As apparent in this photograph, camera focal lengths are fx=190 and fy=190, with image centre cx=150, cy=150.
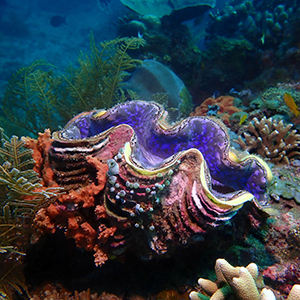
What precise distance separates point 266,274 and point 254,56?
8412 millimetres

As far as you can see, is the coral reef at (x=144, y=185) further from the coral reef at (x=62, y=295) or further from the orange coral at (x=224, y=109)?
the orange coral at (x=224, y=109)

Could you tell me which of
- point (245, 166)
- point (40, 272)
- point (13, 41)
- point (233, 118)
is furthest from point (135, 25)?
point (13, 41)

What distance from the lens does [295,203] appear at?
90.9 inches

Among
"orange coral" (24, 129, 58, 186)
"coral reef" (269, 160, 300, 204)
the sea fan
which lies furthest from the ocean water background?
"coral reef" (269, 160, 300, 204)

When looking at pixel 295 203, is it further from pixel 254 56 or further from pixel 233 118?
pixel 254 56

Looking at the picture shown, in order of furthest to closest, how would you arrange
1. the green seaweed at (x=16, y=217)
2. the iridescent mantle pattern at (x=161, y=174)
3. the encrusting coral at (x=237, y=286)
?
the green seaweed at (x=16, y=217) → the iridescent mantle pattern at (x=161, y=174) → the encrusting coral at (x=237, y=286)

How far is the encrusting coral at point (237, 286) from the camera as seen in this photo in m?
1.38

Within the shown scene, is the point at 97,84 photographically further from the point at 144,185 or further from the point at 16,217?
the point at 144,185

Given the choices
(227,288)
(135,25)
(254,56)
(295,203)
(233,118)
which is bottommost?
(227,288)

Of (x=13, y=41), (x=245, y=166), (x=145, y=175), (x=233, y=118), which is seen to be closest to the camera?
(x=145, y=175)

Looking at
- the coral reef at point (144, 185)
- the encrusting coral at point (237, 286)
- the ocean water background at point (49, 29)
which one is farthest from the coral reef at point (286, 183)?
the ocean water background at point (49, 29)

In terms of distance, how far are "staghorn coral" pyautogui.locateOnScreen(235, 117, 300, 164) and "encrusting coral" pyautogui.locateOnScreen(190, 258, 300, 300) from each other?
2452 mm

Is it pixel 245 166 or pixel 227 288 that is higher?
pixel 245 166

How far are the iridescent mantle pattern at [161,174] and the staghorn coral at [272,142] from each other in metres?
1.73
